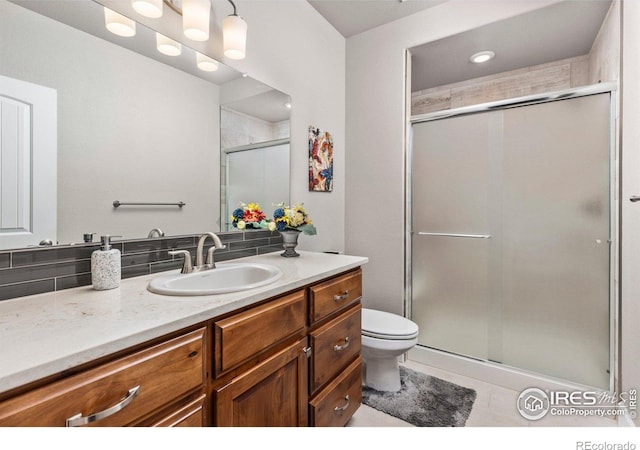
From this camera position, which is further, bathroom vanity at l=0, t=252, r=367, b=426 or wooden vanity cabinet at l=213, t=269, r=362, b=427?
wooden vanity cabinet at l=213, t=269, r=362, b=427

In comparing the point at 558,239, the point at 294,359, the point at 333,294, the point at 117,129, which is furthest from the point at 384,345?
the point at 117,129

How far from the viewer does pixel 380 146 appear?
2.35 m

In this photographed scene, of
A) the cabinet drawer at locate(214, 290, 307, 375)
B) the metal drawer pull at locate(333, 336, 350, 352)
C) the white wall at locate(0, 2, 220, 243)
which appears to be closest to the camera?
the cabinet drawer at locate(214, 290, 307, 375)

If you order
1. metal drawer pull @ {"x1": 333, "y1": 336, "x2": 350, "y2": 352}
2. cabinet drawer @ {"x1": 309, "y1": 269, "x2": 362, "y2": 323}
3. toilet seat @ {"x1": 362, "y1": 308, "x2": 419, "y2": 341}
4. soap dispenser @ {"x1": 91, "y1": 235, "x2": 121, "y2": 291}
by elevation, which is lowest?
toilet seat @ {"x1": 362, "y1": 308, "x2": 419, "y2": 341}

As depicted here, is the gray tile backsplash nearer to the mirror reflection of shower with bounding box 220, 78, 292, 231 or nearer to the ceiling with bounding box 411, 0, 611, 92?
the mirror reflection of shower with bounding box 220, 78, 292, 231

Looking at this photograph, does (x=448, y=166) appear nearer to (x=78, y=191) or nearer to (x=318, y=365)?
(x=318, y=365)

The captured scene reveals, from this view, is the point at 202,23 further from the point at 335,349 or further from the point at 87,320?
the point at 335,349

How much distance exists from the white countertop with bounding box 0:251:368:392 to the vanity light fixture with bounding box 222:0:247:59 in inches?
45.7

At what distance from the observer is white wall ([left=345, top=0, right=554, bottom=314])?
224cm

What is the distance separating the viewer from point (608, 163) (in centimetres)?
170

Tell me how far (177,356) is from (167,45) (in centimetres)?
129

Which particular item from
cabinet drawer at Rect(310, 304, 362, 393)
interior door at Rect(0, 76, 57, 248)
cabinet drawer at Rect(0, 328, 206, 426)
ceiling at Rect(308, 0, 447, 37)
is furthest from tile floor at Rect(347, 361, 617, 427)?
ceiling at Rect(308, 0, 447, 37)

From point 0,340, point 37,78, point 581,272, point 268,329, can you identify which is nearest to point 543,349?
point 581,272

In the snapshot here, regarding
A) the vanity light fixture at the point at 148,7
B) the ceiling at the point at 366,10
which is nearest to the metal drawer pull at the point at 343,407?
the vanity light fixture at the point at 148,7
